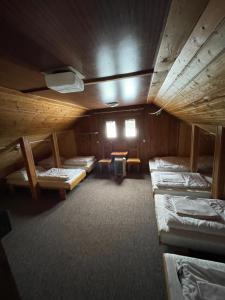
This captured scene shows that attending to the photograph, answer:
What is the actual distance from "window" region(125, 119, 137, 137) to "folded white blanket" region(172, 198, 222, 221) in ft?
9.95

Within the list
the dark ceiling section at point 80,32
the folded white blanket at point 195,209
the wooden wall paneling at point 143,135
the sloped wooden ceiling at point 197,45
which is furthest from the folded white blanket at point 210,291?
the wooden wall paneling at point 143,135

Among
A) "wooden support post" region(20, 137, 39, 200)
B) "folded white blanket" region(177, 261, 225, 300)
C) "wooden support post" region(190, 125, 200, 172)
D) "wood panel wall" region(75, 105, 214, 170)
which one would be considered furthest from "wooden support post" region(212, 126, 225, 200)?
"wooden support post" region(20, 137, 39, 200)

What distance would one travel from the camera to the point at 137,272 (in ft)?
5.17

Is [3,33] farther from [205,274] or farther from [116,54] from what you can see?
[205,274]

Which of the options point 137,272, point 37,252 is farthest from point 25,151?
point 137,272

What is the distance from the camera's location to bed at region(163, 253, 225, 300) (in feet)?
3.17

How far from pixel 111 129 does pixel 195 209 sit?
144 inches

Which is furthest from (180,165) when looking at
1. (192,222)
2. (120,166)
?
(192,222)

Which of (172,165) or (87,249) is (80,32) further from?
(172,165)

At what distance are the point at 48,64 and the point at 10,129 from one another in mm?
2039

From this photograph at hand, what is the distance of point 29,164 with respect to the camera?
3080mm

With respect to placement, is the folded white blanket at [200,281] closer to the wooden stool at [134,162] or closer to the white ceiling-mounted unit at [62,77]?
the white ceiling-mounted unit at [62,77]

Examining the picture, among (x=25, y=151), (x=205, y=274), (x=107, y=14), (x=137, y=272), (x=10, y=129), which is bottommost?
(x=137, y=272)

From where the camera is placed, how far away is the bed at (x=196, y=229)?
144 centimetres
